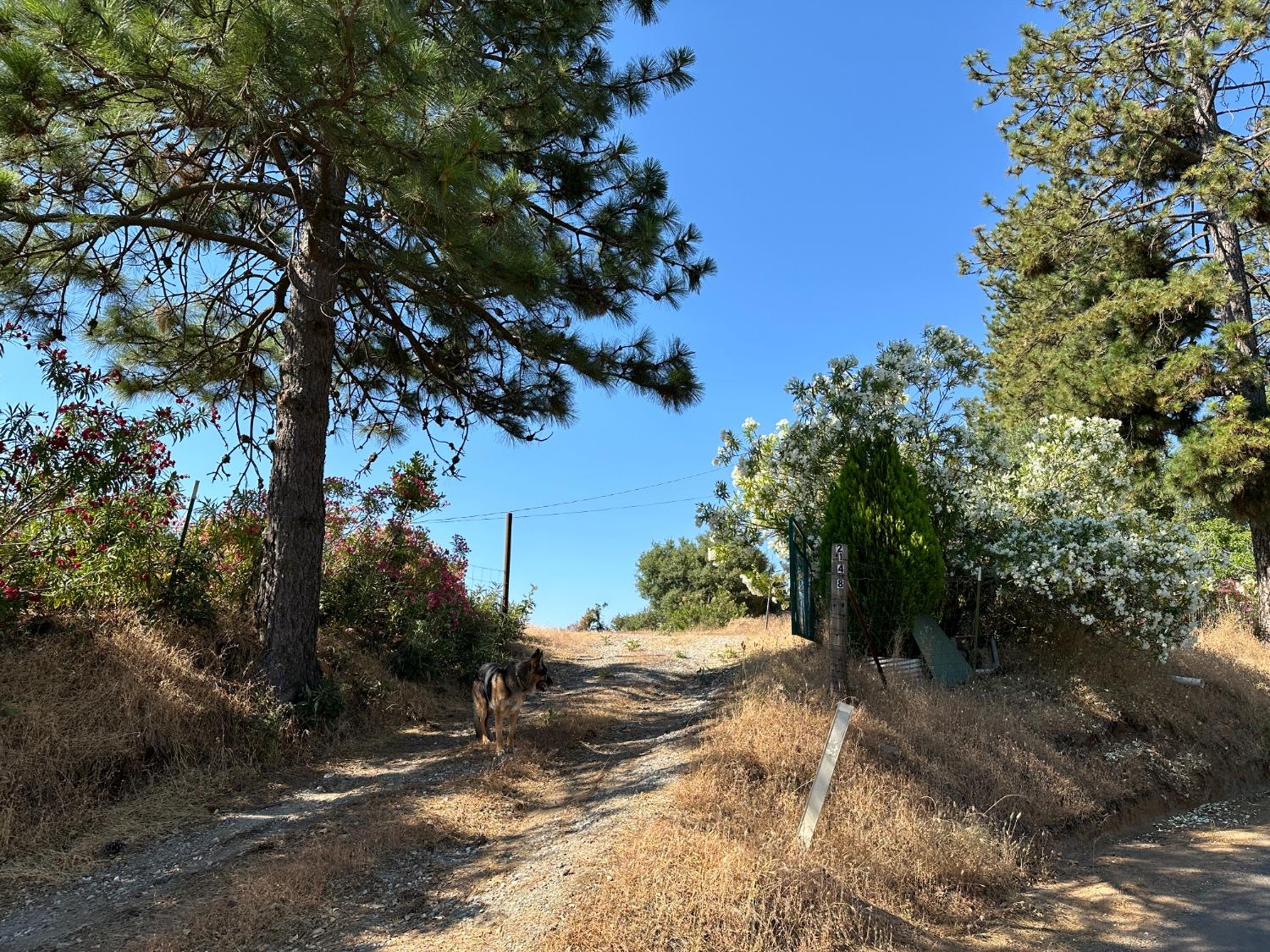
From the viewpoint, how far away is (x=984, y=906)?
5051 mm

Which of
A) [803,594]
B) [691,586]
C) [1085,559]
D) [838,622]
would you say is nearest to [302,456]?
[838,622]

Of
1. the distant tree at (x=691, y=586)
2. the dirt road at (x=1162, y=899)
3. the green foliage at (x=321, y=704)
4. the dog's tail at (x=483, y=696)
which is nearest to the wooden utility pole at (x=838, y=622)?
the dirt road at (x=1162, y=899)

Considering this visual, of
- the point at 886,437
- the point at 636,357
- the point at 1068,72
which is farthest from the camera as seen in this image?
the point at 1068,72

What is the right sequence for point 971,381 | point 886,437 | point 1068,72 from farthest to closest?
point 1068,72 < point 971,381 < point 886,437

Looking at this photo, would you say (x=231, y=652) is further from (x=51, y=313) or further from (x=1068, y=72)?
(x=1068, y=72)

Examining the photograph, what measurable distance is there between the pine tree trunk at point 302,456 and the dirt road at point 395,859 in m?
1.51

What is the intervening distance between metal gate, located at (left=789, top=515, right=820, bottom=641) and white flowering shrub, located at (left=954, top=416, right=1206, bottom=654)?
2.29 metres

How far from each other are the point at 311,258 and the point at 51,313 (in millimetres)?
2947

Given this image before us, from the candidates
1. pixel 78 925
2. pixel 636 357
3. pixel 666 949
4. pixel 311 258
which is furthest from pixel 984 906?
pixel 311 258

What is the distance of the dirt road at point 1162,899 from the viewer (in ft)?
15.5

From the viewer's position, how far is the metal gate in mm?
10992

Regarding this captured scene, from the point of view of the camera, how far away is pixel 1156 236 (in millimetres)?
14992

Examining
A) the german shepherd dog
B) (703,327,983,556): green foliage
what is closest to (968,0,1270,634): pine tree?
(703,327,983,556): green foliage

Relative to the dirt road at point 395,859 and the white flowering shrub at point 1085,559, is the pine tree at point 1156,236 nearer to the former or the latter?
the white flowering shrub at point 1085,559
